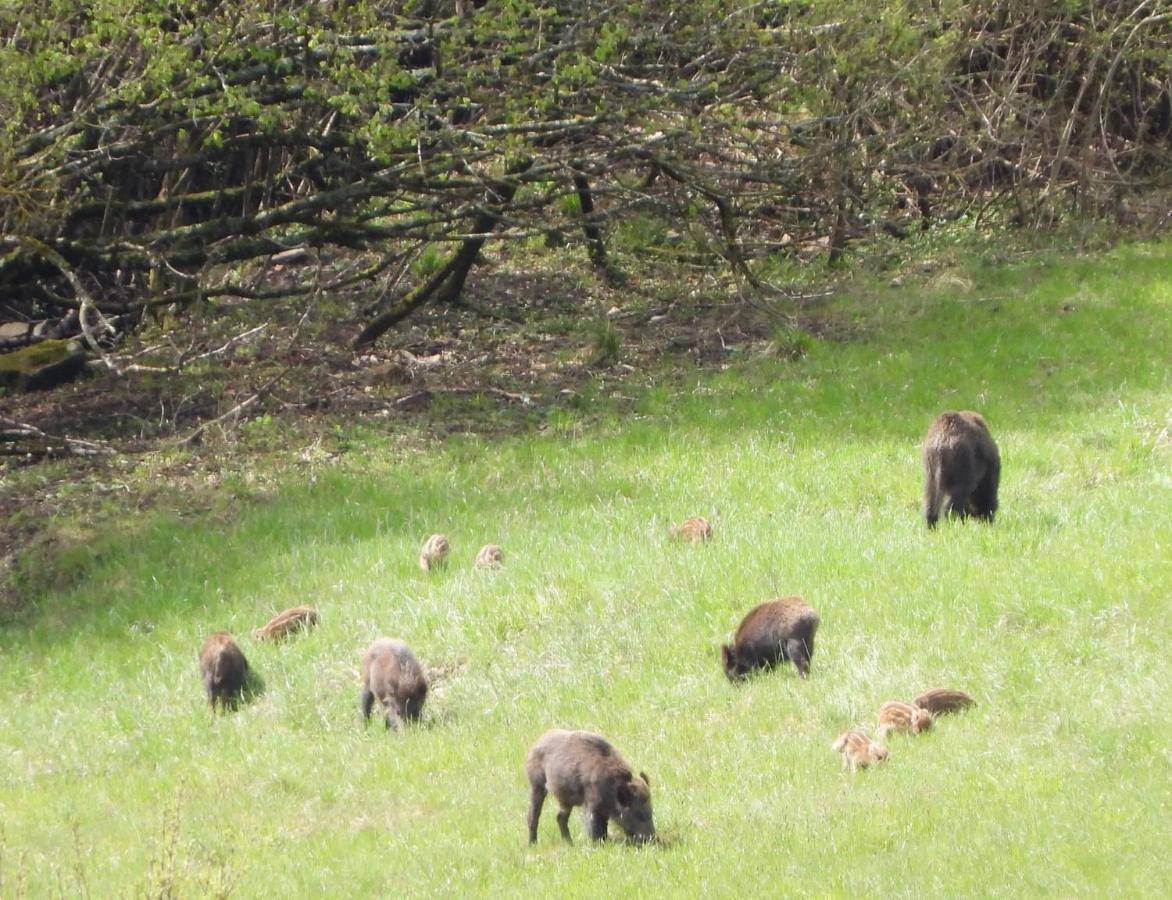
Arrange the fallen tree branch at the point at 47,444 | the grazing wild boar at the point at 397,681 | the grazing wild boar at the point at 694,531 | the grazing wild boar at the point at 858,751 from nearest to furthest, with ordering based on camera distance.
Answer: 1. the grazing wild boar at the point at 858,751
2. the grazing wild boar at the point at 397,681
3. the grazing wild boar at the point at 694,531
4. the fallen tree branch at the point at 47,444

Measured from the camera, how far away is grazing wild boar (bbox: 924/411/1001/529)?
12797 millimetres

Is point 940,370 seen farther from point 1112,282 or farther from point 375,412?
point 375,412

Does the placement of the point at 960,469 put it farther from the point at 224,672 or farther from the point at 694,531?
the point at 224,672

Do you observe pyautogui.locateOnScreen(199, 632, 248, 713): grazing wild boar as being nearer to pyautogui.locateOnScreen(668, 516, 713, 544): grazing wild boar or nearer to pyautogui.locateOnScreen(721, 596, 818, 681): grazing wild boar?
pyautogui.locateOnScreen(721, 596, 818, 681): grazing wild boar

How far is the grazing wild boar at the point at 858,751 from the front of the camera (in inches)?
347

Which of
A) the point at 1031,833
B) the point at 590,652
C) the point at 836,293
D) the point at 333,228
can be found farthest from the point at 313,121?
the point at 1031,833

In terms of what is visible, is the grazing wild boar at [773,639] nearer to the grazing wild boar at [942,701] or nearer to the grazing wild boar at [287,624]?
the grazing wild boar at [942,701]

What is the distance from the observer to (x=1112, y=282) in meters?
21.5

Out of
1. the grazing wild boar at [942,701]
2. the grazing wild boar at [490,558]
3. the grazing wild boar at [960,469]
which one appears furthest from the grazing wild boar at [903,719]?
the grazing wild boar at [490,558]

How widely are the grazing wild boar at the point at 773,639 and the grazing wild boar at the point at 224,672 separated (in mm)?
3752

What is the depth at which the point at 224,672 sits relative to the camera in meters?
11.8

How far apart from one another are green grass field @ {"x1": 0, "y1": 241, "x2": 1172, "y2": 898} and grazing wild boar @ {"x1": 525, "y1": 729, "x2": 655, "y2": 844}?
132 mm

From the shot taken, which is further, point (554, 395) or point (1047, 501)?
point (554, 395)

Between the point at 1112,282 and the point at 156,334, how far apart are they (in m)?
12.8
